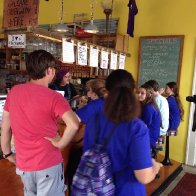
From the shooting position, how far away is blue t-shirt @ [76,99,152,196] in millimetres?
1324

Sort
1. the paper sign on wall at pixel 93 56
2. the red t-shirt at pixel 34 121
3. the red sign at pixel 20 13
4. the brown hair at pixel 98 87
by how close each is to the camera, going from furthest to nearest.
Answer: the paper sign on wall at pixel 93 56, the red sign at pixel 20 13, the brown hair at pixel 98 87, the red t-shirt at pixel 34 121

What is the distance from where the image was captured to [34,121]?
5.60 feet

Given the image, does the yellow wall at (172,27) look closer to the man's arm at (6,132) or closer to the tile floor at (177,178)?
the tile floor at (177,178)

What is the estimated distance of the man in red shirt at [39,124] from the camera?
1.70 m

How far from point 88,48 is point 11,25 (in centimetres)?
114

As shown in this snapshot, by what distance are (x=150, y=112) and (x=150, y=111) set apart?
0.01 metres

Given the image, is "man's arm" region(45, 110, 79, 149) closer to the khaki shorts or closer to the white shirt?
the khaki shorts

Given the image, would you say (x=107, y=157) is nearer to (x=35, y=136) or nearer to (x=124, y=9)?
(x=35, y=136)

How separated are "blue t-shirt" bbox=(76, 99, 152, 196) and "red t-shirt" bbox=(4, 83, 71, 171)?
1.10 feet

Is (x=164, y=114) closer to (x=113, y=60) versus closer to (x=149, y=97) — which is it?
(x=149, y=97)

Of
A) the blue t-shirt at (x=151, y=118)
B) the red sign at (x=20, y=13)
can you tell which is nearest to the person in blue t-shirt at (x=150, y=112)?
the blue t-shirt at (x=151, y=118)

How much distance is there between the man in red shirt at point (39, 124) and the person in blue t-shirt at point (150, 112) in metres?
1.66

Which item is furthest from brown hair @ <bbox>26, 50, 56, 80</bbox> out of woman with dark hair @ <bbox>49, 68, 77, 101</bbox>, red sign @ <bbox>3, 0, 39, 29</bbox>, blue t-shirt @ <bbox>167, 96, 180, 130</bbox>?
blue t-shirt @ <bbox>167, 96, 180, 130</bbox>

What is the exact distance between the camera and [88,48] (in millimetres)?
4039
